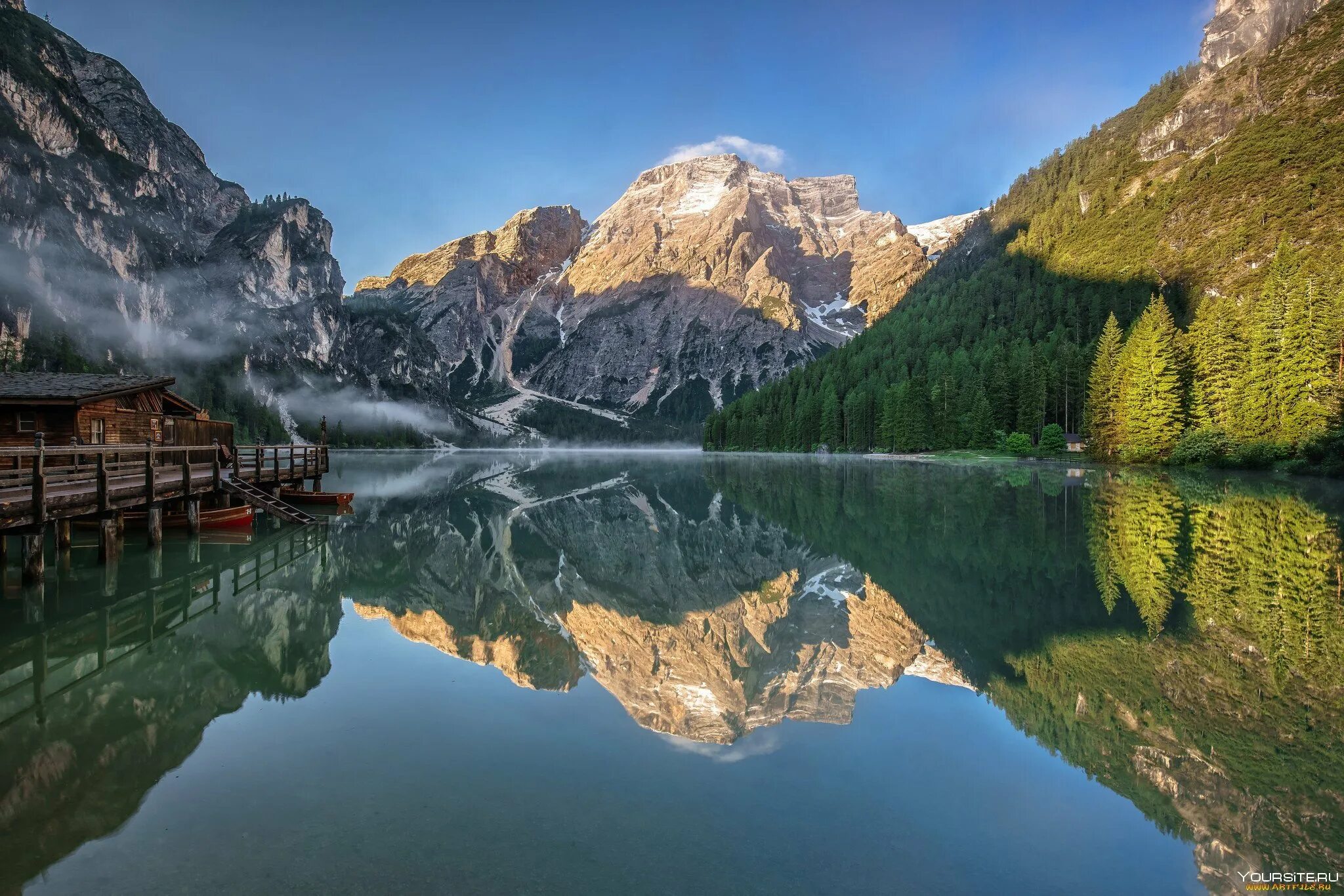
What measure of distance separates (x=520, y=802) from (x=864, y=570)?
48.0 feet

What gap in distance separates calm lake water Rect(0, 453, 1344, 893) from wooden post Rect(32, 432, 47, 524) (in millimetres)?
2036

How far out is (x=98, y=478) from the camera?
761 inches

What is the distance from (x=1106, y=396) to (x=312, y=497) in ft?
269

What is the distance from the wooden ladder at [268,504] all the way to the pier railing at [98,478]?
113 cm

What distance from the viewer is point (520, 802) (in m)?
7.14

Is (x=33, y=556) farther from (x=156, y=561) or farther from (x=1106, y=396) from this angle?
(x=1106, y=396)

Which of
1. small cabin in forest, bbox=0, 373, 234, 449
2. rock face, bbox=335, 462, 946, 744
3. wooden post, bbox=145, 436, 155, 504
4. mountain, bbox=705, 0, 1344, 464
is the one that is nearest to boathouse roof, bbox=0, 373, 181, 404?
small cabin in forest, bbox=0, 373, 234, 449

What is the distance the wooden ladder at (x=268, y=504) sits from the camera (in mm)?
29328

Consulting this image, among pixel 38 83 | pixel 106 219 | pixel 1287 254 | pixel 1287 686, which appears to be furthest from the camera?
pixel 106 219

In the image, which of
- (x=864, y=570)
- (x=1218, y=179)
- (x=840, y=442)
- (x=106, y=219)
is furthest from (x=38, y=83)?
(x=1218, y=179)

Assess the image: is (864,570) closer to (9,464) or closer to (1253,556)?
(1253,556)

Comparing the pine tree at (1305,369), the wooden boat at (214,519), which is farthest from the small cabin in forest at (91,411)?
the pine tree at (1305,369)

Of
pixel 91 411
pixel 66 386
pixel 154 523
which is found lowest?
pixel 154 523

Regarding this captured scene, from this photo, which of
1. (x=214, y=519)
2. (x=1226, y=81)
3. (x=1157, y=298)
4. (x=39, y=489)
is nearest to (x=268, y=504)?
(x=214, y=519)
